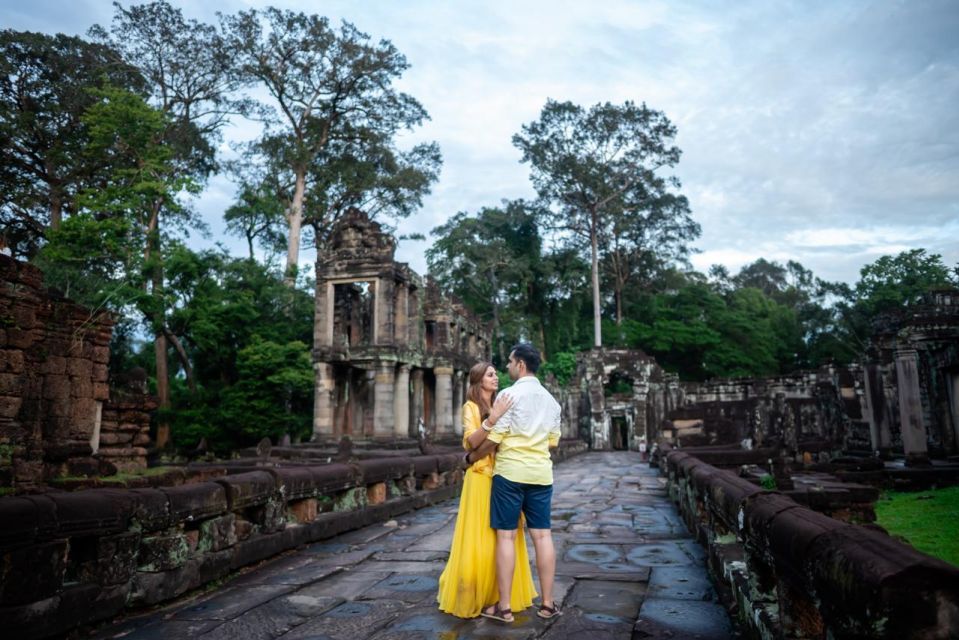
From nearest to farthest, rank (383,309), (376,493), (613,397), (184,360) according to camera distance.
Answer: (376,493) → (383,309) → (184,360) → (613,397)

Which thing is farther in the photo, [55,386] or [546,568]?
[55,386]

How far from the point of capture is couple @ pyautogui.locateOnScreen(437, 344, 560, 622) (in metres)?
3.95

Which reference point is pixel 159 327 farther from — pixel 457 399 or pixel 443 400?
pixel 457 399

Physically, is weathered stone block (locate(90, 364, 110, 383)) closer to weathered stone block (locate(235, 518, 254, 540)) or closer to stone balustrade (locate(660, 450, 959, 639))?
weathered stone block (locate(235, 518, 254, 540))

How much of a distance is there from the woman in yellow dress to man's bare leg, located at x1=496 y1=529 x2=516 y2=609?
0.45 feet

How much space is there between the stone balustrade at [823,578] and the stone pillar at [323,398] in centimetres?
2240

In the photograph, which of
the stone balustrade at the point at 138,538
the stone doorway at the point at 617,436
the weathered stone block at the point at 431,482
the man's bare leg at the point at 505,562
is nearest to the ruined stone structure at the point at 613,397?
the stone doorway at the point at 617,436

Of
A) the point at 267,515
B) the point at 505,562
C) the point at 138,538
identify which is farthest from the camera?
the point at 267,515

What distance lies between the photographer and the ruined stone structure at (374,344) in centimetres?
2536

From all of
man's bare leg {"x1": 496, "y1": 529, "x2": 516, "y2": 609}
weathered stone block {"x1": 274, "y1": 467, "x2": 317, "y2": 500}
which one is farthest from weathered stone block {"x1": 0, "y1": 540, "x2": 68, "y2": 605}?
weathered stone block {"x1": 274, "y1": 467, "x2": 317, "y2": 500}

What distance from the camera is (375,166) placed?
38.0 metres

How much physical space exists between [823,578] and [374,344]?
23.7 m

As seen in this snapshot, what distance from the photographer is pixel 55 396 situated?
13.3 metres

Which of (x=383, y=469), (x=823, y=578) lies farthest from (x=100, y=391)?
(x=823, y=578)
